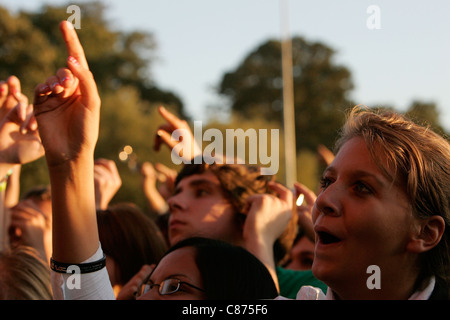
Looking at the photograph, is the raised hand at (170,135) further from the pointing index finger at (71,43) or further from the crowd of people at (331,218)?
the pointing index finger at (71,43)

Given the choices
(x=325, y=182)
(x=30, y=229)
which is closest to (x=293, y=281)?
(x=325, y=182)

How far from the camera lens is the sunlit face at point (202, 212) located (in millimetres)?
2748

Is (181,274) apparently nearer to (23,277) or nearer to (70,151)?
(70,151)

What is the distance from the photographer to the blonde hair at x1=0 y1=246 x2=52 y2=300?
2201 mm

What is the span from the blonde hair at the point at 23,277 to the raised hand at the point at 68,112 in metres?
0.86

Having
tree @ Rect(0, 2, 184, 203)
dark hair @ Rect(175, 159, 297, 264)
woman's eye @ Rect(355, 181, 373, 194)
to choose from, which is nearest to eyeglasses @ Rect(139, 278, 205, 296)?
woman's eye @ Rect(355, 181, 373, 194)

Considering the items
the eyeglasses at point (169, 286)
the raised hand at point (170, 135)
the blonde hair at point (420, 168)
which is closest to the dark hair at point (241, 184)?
the raised hand at point (170, 135)

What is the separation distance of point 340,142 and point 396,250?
0.43m

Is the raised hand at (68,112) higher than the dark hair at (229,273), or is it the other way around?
the raised hand at (68,112)

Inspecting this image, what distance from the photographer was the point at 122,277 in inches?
106

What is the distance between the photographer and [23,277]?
2254 millimetres

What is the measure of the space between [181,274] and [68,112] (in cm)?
62
